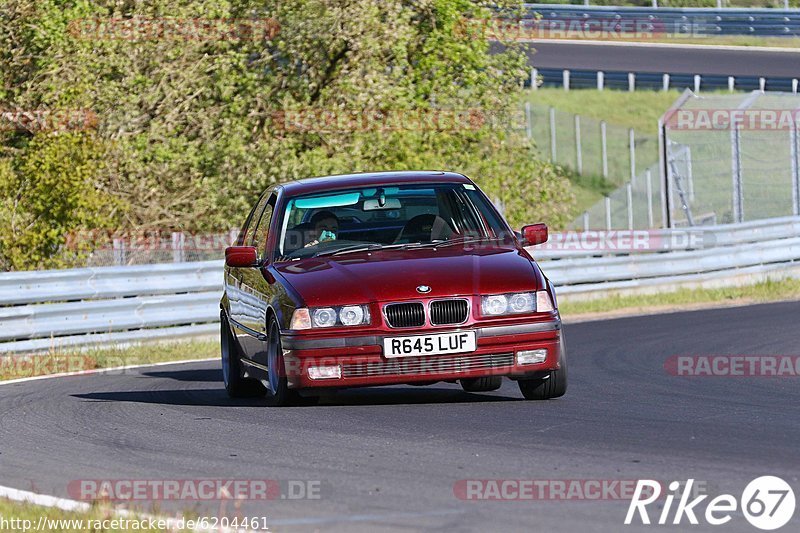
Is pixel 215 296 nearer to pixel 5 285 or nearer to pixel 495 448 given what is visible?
pixel 5 285

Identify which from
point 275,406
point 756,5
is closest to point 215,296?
point 275,406

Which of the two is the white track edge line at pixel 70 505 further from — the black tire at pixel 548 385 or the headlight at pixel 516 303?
the black tire at pixel 548 385

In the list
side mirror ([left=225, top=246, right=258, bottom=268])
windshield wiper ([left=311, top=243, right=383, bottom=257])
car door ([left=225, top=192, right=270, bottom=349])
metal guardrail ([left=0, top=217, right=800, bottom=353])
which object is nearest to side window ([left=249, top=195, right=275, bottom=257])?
car door ([left=225, top=192, right=270, bottom=349])

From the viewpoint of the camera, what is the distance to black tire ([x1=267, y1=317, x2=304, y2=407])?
9.64 meters

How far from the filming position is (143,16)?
25.2m

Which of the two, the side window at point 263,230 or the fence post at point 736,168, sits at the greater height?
the side window at point 263,230

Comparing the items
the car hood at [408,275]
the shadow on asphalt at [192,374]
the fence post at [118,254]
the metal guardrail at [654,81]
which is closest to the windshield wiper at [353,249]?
the car hood at [408,275]

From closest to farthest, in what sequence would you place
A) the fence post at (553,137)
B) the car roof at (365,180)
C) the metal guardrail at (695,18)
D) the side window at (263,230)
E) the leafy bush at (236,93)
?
the car roof at (365,180) → the side window at (263,230) → the leafy bush at (236,93) → the fence post at (553,137) → the metal guardrail at (695,18)

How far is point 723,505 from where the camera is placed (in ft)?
18.8

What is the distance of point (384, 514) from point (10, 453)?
3.34 m

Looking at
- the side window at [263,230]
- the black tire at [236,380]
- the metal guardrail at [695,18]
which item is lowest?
the metal guardrail at [695,18]

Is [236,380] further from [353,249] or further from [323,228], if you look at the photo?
[353,249]

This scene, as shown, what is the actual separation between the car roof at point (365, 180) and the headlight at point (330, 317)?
1565 mm

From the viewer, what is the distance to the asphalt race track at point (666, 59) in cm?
4597
